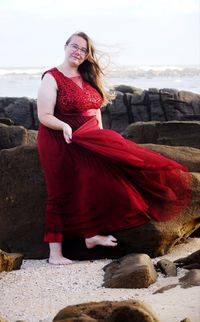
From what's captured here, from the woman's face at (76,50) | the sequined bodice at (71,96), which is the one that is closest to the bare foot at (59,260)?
the sequined bodice at (71,96)

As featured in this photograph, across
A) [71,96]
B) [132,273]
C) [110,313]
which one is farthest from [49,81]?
[110,313]

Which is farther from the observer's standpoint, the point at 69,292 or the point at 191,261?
the point at 191,261

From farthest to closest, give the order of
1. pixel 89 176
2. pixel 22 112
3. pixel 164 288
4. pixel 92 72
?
1. pixel 22 112
2. pixel 92 72
3. pixel 89 176
4. pixel 164 288

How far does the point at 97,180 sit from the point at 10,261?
869mm

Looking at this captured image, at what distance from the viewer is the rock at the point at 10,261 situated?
4.98 metres

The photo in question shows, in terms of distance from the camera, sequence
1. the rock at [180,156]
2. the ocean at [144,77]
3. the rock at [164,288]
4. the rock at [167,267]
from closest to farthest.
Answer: the rock at [164,288]
the rock at [167,267]
the rock at [180,156]
the ocean at [144,77]

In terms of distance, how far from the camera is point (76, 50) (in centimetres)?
535

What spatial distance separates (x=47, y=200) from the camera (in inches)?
211

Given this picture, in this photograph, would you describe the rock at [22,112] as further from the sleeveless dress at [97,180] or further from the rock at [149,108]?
the sleeveless dress at [97,180]

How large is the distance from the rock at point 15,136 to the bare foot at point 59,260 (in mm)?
3073

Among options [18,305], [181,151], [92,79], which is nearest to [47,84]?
[92,79]

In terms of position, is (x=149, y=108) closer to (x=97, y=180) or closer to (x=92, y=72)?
(x=92, y=72)

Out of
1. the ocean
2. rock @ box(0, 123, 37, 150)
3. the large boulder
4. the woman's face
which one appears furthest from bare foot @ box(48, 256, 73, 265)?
the ocean

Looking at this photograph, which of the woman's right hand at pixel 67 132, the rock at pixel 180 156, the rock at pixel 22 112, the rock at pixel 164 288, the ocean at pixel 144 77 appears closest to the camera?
the rock at pixel 164 288
